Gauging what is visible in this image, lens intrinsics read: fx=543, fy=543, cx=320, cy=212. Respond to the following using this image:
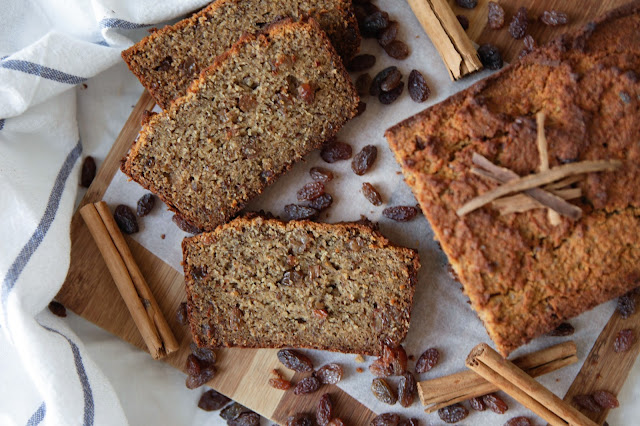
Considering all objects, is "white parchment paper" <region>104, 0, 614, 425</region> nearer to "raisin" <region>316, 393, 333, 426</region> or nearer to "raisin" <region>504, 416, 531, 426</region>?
"raisin" <region>504, 416, 531, 426</region>

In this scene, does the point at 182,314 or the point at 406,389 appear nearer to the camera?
the point at 406,389

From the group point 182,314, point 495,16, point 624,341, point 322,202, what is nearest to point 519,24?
point 495,16

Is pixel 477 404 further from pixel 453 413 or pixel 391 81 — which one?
pixel 391 81

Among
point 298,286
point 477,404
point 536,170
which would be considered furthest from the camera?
point 477,404

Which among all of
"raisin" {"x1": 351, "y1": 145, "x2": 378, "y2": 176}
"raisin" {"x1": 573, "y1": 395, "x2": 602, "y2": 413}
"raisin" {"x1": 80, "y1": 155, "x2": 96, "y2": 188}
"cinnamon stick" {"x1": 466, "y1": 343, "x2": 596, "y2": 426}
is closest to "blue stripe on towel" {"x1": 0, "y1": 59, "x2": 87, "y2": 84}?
"raisin" {"x1": 80, "y1": 155, "x2": 96, "y2": 188}

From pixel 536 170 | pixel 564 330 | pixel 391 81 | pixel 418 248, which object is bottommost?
pixel 564 330

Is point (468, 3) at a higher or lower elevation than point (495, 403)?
higher

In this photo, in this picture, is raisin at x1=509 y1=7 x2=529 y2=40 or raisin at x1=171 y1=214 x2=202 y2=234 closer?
raisin at x1=509 y1=7 x2=529 y2=40
